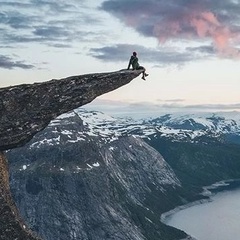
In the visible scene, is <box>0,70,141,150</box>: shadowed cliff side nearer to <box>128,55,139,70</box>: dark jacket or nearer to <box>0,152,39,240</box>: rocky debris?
<box>128,55,139,70</box>: dark jacket

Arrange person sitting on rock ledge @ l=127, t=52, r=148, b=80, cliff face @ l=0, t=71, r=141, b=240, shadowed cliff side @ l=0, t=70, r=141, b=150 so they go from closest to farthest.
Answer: cliff face @ l=0, t=71, r=141, b=240
shadowed cliff side @ l=0, t=70, r=141, b=150
person sitting on rock ledge @ l=127, t=52, r=148, b=80

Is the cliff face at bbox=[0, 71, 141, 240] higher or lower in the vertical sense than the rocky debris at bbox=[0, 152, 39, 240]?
higher

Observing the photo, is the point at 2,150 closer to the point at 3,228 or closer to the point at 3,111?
the point at 3,111

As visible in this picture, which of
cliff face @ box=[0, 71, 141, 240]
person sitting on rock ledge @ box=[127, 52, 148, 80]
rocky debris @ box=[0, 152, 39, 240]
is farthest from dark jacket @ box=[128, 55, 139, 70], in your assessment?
rocky debris @ box=[0, 152, 39, 240]

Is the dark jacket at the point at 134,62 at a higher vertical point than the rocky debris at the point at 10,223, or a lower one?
higher

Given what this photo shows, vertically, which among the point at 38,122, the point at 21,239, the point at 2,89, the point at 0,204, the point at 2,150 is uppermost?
the point at 2,89

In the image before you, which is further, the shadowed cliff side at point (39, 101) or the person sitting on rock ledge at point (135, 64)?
the person sitting on rock ledge at point (135, 64)

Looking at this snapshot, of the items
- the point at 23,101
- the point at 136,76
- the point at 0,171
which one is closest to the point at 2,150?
the point at 0,171

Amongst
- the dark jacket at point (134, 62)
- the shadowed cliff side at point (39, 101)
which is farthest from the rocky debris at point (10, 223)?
the dark jacket at point (134, 62)

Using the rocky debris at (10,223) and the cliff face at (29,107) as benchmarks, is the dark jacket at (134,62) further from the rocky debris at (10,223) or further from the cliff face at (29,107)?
the rocky debris at (10,223)
